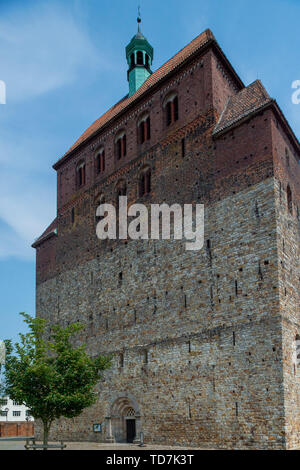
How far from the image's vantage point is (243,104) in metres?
22.8

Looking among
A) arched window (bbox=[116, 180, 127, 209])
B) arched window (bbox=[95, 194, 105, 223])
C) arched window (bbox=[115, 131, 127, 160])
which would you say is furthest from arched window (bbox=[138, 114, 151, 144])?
arched window (bbox=[95, 194, 105, 223])

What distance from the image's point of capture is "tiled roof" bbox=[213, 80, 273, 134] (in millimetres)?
21781

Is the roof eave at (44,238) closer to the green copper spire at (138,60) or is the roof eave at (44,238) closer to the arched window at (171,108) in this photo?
the green copper spire at (138,60)

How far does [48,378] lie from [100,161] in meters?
15.1

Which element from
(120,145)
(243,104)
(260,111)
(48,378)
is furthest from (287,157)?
(48,378)

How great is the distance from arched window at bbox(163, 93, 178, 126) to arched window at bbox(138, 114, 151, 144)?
142 centimetres

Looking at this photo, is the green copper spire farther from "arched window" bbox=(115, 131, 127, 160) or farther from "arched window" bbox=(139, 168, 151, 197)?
"arched window" bbox=(139, 168, 151, 197)

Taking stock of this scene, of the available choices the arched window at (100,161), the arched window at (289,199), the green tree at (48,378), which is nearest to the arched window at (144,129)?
the arched window at (100,161)

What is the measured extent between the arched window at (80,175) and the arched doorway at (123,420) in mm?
13627

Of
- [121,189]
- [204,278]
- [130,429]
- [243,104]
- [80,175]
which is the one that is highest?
[243,104]

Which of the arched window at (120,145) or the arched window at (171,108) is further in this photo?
the arched window at (120,145)

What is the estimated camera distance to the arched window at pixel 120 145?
2824cm

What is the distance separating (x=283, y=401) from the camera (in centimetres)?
1753

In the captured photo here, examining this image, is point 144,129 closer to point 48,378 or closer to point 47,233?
point 47,233
